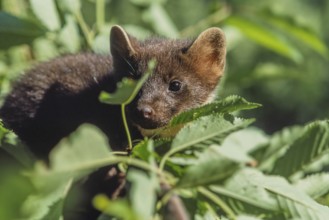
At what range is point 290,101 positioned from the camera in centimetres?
Result: 1184

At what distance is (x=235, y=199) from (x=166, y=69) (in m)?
1.75

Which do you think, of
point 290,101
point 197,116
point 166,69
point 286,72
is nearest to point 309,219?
point 197,116

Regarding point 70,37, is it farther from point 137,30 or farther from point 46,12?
point 137,30

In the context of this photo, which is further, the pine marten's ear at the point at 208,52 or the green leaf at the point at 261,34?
the green leaf at the point at 261,34

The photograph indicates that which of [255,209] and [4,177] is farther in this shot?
[255,209]

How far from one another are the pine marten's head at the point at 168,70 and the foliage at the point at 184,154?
9.2 inches

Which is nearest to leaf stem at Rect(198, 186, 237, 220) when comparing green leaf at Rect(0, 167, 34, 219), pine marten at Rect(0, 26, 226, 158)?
green leaf at Rect(0, 167, 34, 219)

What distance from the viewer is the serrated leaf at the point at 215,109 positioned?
6.64 feet

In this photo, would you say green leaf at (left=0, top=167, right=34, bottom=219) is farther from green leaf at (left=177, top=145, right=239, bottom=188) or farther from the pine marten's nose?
the pine marten's nose

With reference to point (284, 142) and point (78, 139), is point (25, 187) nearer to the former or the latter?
point (78, 139)

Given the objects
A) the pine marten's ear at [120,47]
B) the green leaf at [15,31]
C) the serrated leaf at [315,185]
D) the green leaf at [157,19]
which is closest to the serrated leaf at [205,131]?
the serrated leaf at [315,185]

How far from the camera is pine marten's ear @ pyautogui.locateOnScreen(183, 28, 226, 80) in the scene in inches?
144

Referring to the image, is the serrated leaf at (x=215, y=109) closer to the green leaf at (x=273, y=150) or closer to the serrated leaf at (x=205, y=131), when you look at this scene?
Result: the serrated leaf at (x=205, y=131)

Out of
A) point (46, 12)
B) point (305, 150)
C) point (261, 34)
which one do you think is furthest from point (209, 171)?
point (261, 34)
